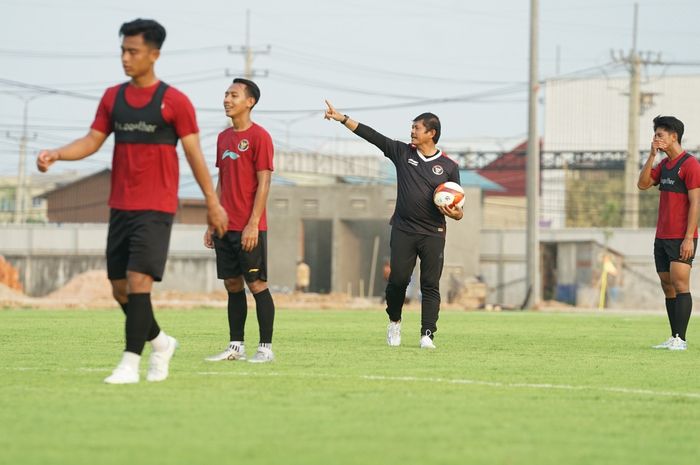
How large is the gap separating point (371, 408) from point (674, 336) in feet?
23.1

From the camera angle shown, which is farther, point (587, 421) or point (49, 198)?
point (49, 198)

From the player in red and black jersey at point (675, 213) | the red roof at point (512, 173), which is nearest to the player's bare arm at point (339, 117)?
the player in red and black jersey at point (675, 213)

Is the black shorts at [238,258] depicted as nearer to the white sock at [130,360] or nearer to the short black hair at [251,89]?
the short black hair at [251,89]

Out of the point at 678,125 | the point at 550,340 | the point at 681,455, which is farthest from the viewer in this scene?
the point at 550,340

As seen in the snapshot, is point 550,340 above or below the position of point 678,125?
below

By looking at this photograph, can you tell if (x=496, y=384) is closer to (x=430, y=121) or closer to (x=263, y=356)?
(x=263, y=356)

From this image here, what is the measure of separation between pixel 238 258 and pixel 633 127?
51.5 meters

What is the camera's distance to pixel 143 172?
28.0 feet

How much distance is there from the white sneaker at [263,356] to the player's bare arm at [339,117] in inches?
105

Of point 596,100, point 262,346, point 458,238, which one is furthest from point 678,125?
point 596,100

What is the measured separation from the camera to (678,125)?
Result: 1327 cm

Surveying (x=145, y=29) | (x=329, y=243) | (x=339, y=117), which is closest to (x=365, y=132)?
(x=339, y=117)

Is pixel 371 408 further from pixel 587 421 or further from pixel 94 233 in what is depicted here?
pixel 94 233

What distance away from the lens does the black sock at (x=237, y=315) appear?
430 inches
